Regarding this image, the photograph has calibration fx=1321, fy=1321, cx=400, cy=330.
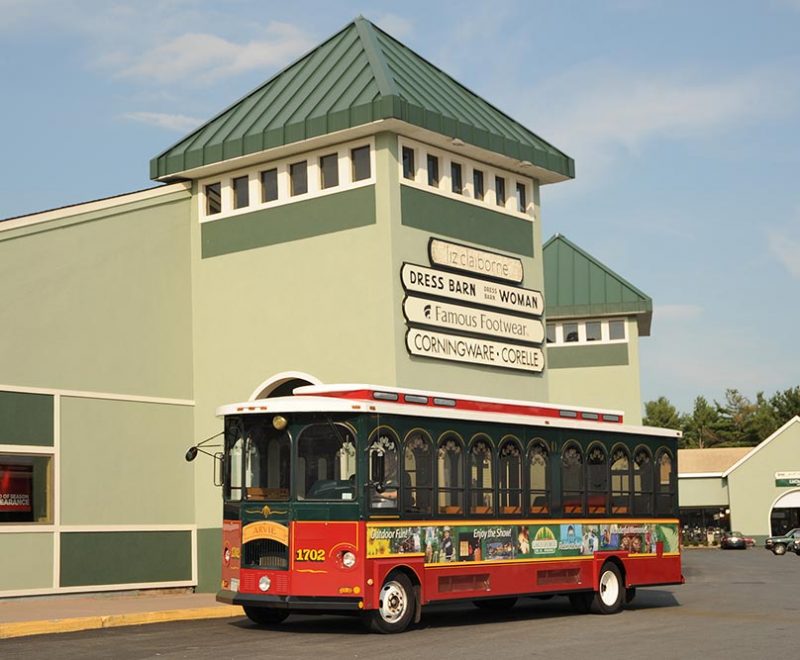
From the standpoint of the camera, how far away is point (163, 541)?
25.4 m

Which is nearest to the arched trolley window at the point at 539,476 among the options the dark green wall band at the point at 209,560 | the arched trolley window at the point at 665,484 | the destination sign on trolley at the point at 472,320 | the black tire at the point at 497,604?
the black tire at the point at 497,604

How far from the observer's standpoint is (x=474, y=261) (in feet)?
85.0

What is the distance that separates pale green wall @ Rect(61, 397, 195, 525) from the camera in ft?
77.9

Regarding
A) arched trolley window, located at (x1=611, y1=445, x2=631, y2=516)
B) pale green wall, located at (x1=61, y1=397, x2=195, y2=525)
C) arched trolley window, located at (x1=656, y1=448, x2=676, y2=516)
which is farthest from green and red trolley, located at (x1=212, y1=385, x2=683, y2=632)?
pale green wall, located at (x1=61, y1=397, x2=195, y2=525)

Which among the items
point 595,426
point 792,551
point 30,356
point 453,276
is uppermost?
point 453,276

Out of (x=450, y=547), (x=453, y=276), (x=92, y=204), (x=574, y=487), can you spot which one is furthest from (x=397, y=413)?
(x=92, y=204)

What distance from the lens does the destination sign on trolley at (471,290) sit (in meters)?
24.4

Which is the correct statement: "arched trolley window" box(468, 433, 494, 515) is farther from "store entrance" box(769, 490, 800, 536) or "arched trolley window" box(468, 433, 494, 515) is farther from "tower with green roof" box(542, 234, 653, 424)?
"store entrance" box(769, 490, 800, 536)

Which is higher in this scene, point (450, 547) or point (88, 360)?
point (88, 360)

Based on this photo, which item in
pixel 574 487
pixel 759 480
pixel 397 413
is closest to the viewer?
pixel 397 413

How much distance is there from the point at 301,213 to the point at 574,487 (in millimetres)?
7980

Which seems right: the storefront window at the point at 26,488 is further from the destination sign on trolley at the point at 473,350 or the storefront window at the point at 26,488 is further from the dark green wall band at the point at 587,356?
the dark green wall band at the point at 587,356

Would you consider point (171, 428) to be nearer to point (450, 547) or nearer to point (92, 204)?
point (92, 204)

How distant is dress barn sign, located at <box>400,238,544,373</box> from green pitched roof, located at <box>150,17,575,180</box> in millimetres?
2322
